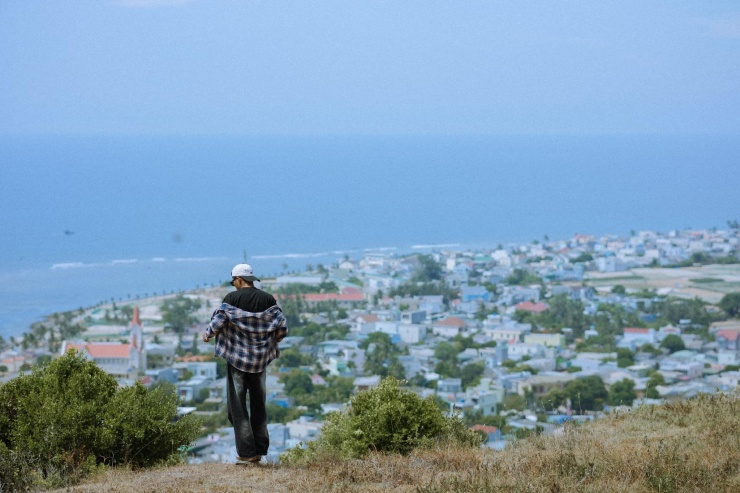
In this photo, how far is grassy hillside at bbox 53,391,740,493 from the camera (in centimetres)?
419

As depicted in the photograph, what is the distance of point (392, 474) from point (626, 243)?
6545cm

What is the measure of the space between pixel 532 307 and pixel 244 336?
43020 millimetres

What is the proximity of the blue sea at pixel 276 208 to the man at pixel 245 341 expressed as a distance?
141 feet

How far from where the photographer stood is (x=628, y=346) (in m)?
38.1

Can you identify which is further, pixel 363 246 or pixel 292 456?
pixel 363 246

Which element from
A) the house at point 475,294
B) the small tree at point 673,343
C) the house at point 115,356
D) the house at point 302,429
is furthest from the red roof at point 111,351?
the house at point 475,294

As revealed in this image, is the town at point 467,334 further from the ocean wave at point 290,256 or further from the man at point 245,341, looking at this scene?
the man at point 245,341

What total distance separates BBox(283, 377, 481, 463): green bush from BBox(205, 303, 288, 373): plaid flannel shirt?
2.53 feet

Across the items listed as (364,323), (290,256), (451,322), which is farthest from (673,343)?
(290,256)

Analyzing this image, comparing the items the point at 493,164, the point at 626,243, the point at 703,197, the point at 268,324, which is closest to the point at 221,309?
the point at 268,324

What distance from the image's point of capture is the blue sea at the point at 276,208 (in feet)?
224

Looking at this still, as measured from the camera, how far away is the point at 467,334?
4184cm

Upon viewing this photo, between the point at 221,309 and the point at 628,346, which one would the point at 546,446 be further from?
the point at 628,346

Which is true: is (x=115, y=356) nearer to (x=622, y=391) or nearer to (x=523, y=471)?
(x=622, y=391)
